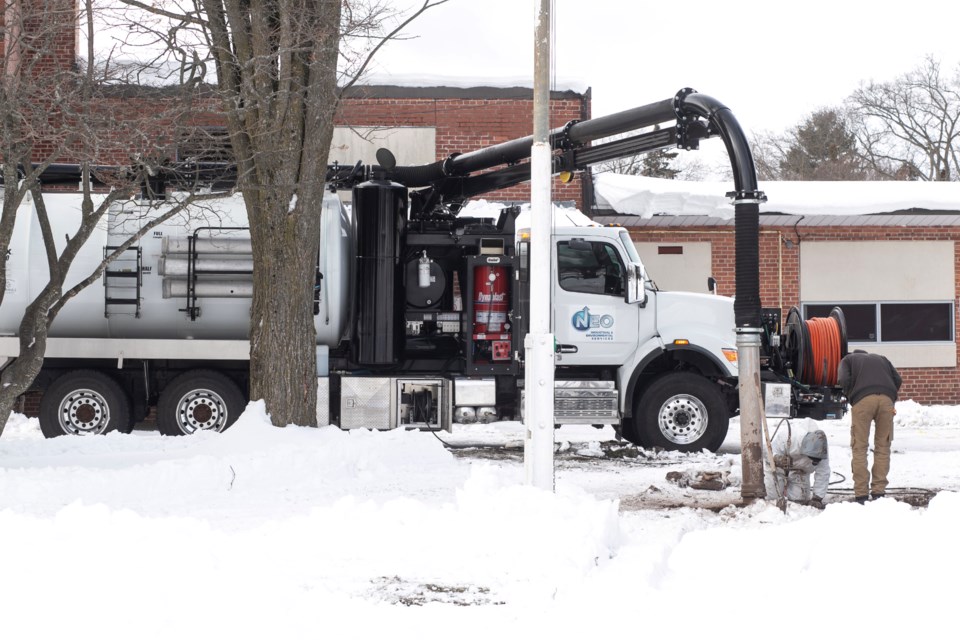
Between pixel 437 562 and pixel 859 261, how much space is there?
14.9 m

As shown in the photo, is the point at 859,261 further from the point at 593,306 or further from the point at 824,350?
the point at 593,306

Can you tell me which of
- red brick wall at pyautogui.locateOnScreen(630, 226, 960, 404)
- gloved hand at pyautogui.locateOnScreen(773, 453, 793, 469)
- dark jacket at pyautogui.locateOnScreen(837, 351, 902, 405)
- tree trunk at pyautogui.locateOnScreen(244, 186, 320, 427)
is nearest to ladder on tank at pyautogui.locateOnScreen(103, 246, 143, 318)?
tree trunk at pyautogui.locateOnScreen(244, 186, 320, 427)

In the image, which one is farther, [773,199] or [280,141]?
[773,199]

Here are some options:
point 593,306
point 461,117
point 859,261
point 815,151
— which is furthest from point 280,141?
point 815,151

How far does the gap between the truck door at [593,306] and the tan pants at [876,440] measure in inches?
155

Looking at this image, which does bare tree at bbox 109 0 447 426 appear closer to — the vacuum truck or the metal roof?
the vacuum truck

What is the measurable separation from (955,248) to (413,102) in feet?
34.2

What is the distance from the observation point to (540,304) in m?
7.98

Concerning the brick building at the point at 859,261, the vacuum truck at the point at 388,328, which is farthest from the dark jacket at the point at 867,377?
the brick building at the point at 859,261

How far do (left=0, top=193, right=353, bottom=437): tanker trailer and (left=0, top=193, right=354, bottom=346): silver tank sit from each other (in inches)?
0.5

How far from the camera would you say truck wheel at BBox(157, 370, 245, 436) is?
43.1 ft

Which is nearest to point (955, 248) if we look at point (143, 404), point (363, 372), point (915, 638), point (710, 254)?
point (710, 254)

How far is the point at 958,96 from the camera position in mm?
43875

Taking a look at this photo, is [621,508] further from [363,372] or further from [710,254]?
[710,254]
